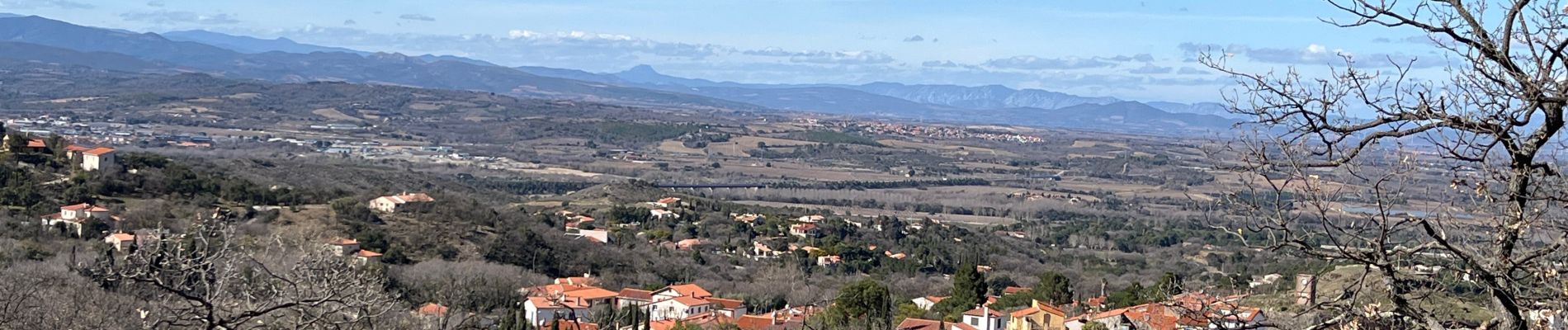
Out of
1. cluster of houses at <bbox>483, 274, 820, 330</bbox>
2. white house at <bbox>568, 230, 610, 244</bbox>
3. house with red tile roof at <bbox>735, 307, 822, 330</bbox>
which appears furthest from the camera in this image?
white house at <bbox>568, 230, 610, 244</bbox>

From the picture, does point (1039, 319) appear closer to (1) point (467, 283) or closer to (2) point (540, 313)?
(2) point (540, 313)

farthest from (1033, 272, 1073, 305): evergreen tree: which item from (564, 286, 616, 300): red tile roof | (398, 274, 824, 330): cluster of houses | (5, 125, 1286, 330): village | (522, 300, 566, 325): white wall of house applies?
(522, 300, 566, 325): white wall of house

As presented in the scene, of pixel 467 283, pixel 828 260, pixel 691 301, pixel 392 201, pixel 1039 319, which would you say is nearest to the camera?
pixel 1039 319

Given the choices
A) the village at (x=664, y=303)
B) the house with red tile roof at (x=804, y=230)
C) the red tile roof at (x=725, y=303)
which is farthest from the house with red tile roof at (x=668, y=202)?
the red tile roof at (x=725, y=303)

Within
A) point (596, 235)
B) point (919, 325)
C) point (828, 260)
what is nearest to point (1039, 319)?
point (919, 325)

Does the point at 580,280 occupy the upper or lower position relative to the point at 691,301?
lower

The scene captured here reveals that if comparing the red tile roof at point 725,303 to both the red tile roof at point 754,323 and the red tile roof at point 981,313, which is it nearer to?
the red tile roof at point 754,323

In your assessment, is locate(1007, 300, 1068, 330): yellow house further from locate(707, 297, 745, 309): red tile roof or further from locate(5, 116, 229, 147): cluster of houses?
locate(5, 116, 229, 147): cluster of houses
